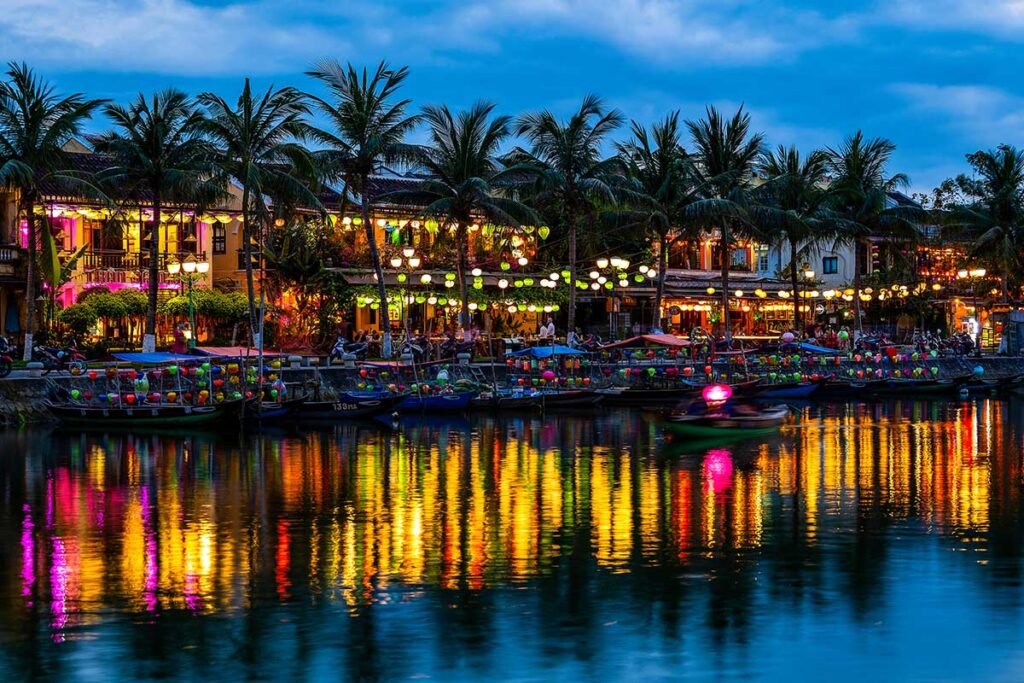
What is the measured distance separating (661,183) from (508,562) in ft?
154

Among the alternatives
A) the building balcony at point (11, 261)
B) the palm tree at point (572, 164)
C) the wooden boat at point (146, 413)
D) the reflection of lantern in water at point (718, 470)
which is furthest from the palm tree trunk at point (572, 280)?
the building balcony at point (11, 261)

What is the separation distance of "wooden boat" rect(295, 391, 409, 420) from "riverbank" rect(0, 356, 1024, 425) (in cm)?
287

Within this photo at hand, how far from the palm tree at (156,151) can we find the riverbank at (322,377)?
5201 millimetres

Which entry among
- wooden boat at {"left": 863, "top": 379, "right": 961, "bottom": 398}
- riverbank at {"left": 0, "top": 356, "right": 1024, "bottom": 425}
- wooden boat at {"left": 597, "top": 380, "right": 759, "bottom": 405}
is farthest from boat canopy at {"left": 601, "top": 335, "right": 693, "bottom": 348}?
wooden boat at {"left": 863, "top": 379, "right": 961, "bottom": 398}

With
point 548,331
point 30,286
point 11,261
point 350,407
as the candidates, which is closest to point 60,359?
point 30,286

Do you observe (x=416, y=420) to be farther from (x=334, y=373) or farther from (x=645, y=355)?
(x=645, y=355)

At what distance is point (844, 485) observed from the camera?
34.9 m

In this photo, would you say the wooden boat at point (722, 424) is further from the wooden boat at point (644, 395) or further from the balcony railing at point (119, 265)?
the balcony railing at point (119, 265)

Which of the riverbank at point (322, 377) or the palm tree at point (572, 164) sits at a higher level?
the palm tree at point (572, 164)

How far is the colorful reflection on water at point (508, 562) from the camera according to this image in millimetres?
18531

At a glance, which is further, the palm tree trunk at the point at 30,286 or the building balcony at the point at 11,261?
the building balcony at the point at 11,261

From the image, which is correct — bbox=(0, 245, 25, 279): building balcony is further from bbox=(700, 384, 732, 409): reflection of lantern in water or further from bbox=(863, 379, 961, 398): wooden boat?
bbox=(863, 379, 961, 398): wooden boat

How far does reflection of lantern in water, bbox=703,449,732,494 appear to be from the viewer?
3444cm

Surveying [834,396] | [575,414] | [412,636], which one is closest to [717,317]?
[834,396]
